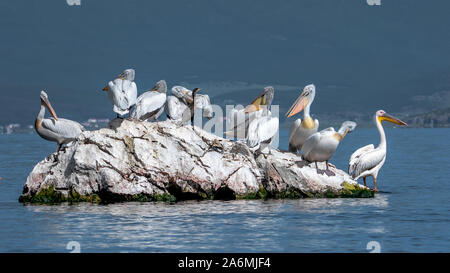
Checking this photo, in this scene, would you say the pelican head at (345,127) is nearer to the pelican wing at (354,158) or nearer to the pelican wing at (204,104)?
the pelican wing at (354,158)

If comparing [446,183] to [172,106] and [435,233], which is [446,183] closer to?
[172,106]

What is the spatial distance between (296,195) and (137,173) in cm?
368

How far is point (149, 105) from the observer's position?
63.4ft

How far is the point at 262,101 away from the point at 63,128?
4.89 metres

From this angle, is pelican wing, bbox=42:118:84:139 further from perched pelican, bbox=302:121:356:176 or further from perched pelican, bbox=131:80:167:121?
perched pelican, bbox=302:121:356:176

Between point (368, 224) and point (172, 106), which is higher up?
point (172, 106)

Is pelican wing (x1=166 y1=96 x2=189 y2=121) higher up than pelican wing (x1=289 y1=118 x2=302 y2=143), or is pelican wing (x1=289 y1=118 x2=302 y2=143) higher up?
pelican wing (x1=166 y1=96 x2=189 y2=121)

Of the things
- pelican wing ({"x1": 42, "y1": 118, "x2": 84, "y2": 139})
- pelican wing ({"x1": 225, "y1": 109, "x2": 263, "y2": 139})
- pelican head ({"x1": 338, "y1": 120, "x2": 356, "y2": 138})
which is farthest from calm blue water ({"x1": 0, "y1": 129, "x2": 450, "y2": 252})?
pelican wing ({"x1": 225, "y1": 109, "x2": 263, "y2": 139})

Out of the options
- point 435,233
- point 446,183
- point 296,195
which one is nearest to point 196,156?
point 296,195

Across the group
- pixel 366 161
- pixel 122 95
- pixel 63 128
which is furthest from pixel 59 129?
pixel 366 161

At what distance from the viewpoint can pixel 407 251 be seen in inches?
496

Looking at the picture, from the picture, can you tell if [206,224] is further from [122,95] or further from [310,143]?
[122,95]

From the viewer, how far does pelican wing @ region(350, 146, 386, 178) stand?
20.1 meters

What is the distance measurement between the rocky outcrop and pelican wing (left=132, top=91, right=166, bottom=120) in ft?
1.75
